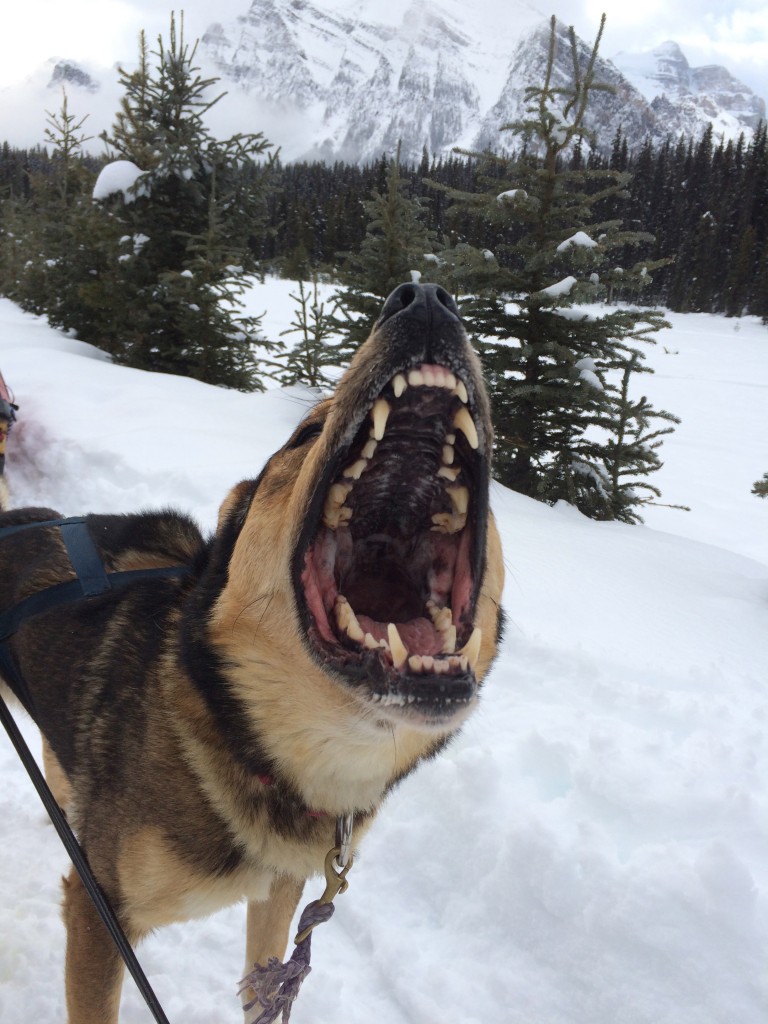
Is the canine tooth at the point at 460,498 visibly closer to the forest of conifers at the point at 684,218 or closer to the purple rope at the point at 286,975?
the purple rope at the point at 286,975

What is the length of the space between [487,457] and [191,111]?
11304 millimetres

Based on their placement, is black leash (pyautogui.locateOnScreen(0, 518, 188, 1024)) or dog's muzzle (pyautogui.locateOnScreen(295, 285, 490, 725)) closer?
dog's muzzle (pyautogui.locateOnScreen(295, 285, 490, 725))

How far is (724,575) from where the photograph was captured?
5.63m

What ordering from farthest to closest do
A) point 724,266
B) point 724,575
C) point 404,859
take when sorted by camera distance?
point 724,266 → point 724,575 → point 404,859

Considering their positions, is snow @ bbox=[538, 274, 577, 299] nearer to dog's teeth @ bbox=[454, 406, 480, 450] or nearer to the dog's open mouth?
the dog's open mouth

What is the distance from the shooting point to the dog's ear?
201 cm

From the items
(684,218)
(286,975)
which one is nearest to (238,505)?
(286,975)

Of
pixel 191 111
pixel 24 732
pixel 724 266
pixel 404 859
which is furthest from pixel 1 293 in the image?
pixel 724 266

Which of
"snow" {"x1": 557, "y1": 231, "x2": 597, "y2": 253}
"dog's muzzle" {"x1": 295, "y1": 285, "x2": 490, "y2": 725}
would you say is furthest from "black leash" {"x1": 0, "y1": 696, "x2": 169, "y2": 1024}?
"snow" {"x1": 557, "y1": 231, "x2": 597, "y2": 253}

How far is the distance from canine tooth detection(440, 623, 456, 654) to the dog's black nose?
2.63 ft

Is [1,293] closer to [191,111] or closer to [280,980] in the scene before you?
[191,111]

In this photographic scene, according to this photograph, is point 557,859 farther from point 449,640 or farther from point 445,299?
point 445,299

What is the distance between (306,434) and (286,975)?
147 centimetres

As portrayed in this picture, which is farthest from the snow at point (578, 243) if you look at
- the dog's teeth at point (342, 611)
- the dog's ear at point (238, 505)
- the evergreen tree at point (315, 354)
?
the dog's teeth at point (342, 611)
